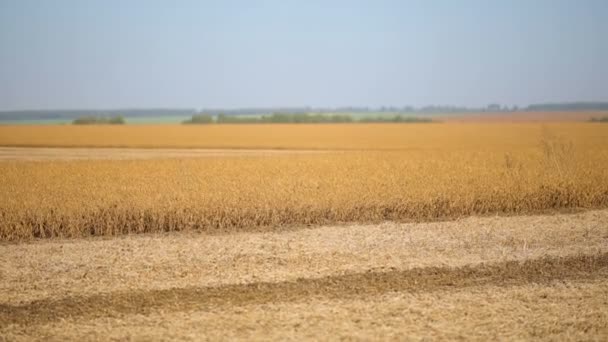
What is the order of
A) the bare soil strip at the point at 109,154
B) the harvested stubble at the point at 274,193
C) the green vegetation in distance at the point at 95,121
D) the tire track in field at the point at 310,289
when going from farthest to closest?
the green vegetation in distance at the point at 95,121 → the bare soil strip at the point at 109,154 → the harvested stubble at the point at 274,193 → the tire track in field at the point at 310,289

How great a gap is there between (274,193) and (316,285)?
696cm

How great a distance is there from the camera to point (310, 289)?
9320 mm

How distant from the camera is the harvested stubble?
46.0 feet

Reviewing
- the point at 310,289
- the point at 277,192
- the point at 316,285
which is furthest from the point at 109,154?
the point at 310,289

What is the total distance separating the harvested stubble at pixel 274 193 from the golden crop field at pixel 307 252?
6cm

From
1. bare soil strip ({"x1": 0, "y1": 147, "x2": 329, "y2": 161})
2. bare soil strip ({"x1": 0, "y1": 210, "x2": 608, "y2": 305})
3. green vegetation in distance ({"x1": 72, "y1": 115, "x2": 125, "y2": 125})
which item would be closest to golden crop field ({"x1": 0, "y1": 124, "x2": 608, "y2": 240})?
bare soil strip ({"x1": 0, "y1": 210, "x2": 608, "y2": 305})

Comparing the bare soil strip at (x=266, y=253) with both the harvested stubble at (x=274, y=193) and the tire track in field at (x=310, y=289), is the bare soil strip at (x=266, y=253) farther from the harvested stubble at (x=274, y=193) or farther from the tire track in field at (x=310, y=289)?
the harvested stubble at (x=274, y=193)

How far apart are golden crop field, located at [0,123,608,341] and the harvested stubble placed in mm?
59

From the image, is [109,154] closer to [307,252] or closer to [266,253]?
[266,253]

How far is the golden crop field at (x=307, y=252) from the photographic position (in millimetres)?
7871

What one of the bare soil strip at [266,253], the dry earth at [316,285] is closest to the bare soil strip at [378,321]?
the dry earth at [316,285]

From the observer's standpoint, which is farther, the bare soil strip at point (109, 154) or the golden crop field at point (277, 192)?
the bare soil strip at point (109, 154)

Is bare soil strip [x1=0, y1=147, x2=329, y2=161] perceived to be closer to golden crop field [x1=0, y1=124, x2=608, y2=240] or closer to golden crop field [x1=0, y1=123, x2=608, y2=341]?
golden crop field [x1=0, y1=124, x2=608, y2=240]

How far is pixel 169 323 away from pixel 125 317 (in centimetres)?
69
